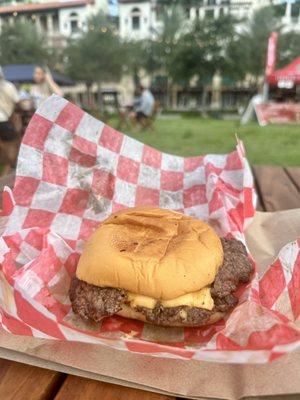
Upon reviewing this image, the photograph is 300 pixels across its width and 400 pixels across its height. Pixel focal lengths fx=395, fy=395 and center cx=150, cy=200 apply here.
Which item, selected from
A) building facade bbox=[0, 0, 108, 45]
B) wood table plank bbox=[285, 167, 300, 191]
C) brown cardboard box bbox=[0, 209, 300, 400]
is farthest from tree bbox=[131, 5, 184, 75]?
brown cardboard box bbox=[0, 209, 300, 400]

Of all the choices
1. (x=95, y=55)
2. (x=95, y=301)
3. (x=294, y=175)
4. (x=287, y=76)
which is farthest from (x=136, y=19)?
(x=95, y=301)

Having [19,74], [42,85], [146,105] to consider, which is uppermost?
[42,85]

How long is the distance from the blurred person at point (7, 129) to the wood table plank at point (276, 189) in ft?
8.46

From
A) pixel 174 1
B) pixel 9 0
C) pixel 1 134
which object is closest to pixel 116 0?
pixel 174 1

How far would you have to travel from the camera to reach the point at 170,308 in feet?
3.58

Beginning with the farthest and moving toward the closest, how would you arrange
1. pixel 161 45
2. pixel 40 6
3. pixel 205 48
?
1. pixel 40 6
2. pixel 161 45
3. pixel 205 48

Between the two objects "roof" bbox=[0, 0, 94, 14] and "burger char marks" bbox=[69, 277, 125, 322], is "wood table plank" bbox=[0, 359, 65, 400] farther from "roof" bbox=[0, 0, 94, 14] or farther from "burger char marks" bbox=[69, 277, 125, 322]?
"roof" bbox=[0, 0, 94, 14]

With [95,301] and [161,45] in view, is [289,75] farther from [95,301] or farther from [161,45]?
[161,45]

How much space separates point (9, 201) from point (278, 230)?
107cm

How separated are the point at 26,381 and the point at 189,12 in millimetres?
37289

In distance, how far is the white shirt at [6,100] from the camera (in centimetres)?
475

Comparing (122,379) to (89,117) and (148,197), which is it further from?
(89,117)

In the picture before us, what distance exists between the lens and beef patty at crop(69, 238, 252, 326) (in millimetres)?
1076

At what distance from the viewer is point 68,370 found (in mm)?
938
